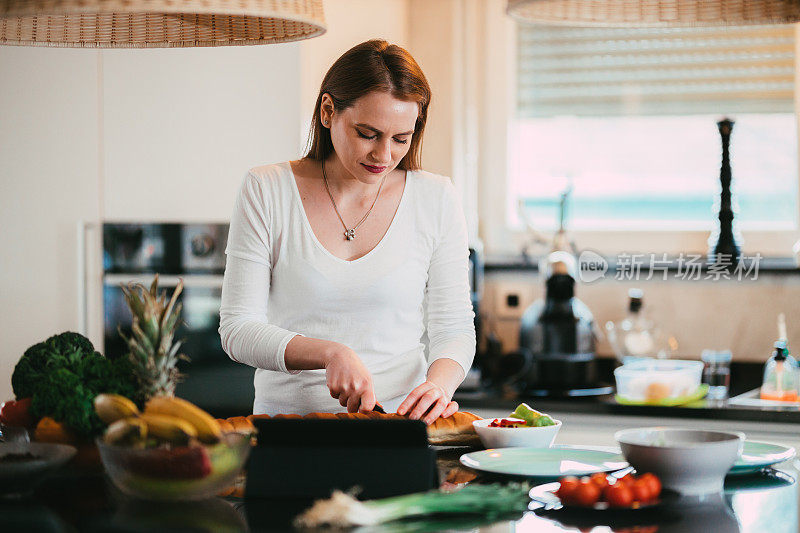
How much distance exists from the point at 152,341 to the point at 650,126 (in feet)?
7.49

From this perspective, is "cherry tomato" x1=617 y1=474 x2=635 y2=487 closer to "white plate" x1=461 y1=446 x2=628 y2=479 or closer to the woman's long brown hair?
"white plate" x1=461 y1=446 x2=628 y2=479

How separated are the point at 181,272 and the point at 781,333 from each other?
5.54ft

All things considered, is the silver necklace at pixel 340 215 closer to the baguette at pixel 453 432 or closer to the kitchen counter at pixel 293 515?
the baguette at pixel 453 432

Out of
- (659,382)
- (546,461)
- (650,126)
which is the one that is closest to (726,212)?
(650,126)

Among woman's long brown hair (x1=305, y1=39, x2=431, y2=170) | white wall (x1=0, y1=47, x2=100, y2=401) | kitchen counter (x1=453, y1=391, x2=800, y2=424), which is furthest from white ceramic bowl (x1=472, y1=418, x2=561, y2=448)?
white wall (x1=0, y1=47, x2=100, y2=401)

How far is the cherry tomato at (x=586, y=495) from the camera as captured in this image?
4.09 ft

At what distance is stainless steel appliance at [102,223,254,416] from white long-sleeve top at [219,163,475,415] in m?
0.84

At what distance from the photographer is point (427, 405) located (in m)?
1.62

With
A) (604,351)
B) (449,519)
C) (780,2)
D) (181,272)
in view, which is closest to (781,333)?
(604,351)

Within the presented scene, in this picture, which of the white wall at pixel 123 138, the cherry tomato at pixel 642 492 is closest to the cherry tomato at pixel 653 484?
the cherry tomato at pixel 642 492

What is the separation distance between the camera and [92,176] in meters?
2.89

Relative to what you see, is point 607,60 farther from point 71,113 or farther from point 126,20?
point 126,20

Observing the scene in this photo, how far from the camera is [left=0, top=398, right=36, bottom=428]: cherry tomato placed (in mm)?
1476

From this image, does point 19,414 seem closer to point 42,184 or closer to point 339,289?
point 339,289
